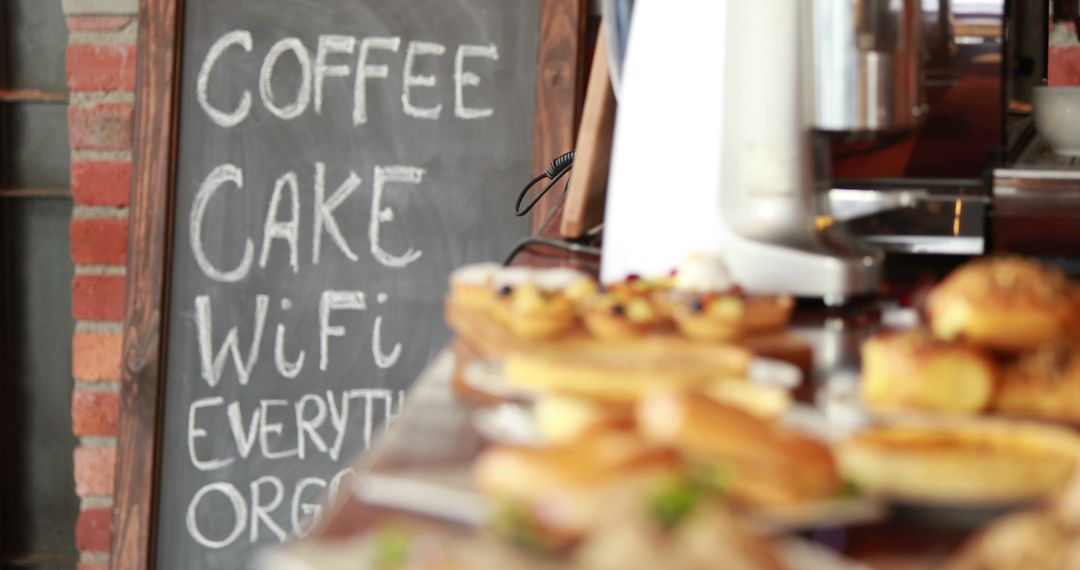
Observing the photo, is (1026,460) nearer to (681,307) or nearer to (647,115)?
(681,307)

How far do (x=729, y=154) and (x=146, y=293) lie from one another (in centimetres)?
121

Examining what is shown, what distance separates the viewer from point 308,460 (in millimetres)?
2031

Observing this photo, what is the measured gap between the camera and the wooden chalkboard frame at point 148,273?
77.8 inches

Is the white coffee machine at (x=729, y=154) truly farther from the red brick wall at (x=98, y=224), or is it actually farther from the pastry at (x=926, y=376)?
the red brick wall at (x=98, y=224)

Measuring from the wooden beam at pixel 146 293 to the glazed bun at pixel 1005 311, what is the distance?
1.51 metres

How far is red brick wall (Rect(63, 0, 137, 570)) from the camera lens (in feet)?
7.29

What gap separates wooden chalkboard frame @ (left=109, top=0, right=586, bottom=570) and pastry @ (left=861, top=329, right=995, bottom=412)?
140cm

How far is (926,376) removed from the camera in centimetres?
59

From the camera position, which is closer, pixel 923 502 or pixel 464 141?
pixel 923 502

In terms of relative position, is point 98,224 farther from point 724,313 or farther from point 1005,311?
point 1005,311

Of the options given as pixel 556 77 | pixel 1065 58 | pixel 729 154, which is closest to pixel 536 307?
pixel 729 154

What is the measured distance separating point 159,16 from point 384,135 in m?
0.37

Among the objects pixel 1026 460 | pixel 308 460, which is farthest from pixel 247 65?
pixel 1026 460

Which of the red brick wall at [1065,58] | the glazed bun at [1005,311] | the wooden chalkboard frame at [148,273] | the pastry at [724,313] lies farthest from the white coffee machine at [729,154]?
the red brick wall at [1065,58]
